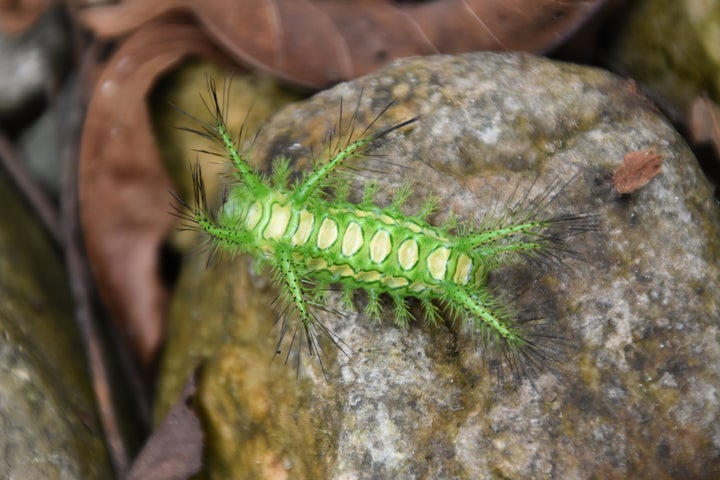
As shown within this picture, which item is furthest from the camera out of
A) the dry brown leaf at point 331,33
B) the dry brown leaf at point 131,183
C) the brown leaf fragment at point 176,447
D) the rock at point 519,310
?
the dry brown leaf at point 131,183

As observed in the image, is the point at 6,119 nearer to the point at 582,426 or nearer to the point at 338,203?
the point at 338,203

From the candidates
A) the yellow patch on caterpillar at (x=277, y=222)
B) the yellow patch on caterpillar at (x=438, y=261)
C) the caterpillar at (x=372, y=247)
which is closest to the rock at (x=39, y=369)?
the caterpillar at (x=372, y=247)

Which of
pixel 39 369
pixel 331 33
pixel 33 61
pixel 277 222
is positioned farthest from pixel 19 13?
pixel 277 222

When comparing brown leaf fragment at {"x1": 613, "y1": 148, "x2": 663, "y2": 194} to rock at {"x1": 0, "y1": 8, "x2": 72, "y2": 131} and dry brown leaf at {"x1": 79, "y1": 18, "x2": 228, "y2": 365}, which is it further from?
rock at {"x1": 0, "y1": 8, "x2": 72, "y2": 131}

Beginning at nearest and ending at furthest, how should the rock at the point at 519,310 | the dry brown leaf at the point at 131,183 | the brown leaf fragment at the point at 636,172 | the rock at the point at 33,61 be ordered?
the rock at the point at 519,310 → the brown leaf fragment at the point at 636,172 → the dry brown leaf at the point at 131,183 → the rock at the point at 33,61

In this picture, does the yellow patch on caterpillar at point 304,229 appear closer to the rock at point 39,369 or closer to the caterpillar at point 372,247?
the caterpillar at point 372,247

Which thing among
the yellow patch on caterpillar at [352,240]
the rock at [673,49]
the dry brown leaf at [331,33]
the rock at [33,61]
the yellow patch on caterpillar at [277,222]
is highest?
the rock at [673,49]
